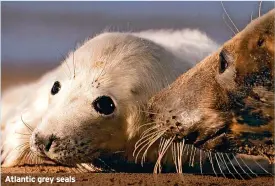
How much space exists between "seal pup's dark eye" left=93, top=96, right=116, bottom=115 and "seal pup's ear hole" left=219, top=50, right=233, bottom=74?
1.09 m

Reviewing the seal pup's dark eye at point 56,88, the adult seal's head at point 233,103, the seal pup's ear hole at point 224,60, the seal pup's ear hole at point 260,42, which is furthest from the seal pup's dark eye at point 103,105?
the seal pup's ear hole at point 260,42

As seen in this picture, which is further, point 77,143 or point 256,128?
point 77,143

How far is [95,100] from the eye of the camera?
4.96m

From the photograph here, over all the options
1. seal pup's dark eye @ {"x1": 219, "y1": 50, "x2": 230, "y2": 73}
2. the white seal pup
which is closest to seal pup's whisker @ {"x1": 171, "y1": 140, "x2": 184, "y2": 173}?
the white seal pup

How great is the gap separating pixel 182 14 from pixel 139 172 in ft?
5.12

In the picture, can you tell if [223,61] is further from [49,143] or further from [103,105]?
[49,143]

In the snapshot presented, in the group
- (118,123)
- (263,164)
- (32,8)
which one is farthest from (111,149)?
(32,8)

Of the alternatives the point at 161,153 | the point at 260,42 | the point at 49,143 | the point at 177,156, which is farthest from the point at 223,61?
the point at 49,143

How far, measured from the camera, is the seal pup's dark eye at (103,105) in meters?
4.96

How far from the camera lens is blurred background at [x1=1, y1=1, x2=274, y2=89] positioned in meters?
5.70

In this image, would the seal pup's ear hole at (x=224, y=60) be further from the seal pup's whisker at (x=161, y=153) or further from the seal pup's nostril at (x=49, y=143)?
the seal pup's nostril at (x=49, y=143)

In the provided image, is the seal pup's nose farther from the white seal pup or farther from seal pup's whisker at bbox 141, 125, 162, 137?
seal pup's whisker at bbox 141, 125, 162, 137

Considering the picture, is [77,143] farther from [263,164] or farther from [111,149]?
[263,164]

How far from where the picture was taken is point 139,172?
16.7 feet
